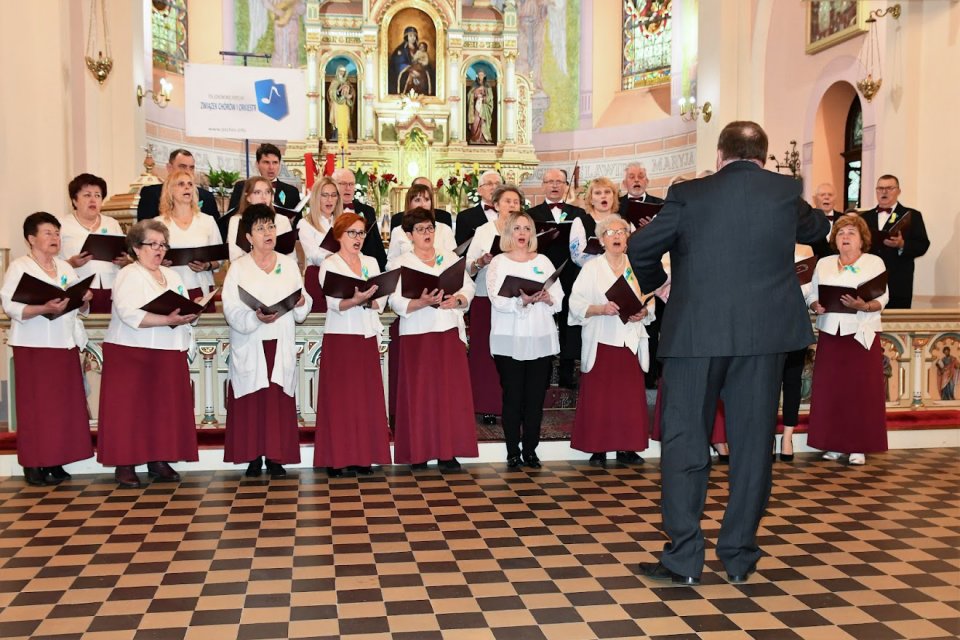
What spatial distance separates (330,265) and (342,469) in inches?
52.2

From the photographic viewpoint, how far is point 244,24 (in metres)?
17.4

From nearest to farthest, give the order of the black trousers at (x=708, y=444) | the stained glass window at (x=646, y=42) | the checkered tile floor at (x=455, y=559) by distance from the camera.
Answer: the checkered tile floor at (x=455, y=559) < the black trousers at (x=708, y=444) < the stained glass window at (x=646, y=42)

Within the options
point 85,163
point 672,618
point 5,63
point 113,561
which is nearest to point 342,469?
point 113,561

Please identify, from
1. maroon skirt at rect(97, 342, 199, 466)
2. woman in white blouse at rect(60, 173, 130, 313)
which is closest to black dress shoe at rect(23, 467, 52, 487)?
maroon skirt at rect(97, 342, 199, 466)

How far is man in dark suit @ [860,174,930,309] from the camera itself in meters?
8.72

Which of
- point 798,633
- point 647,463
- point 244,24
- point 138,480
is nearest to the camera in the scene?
point 798,633

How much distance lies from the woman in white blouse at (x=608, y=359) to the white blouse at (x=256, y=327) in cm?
183

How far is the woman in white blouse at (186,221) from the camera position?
6.57 meters

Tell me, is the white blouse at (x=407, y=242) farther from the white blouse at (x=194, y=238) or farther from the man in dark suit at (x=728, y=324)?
the man in dark suit at (x=728, y=324)

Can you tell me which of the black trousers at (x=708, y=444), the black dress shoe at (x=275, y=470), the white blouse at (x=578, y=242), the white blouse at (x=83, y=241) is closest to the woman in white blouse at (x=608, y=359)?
the white blouse at (x=578, y=242)

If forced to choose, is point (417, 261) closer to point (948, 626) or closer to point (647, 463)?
point (647, 463)

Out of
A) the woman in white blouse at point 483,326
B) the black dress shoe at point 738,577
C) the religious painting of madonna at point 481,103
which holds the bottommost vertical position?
the black dress shoe at point 738,577

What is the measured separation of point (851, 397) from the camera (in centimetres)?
678

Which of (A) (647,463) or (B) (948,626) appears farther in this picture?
(A) (647,463)
